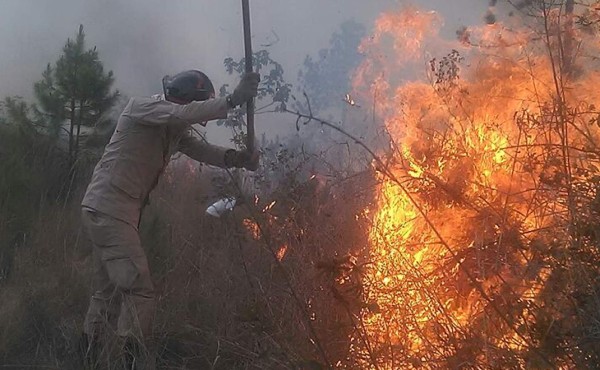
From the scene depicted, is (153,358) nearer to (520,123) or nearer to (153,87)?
(520,123)

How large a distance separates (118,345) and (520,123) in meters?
2.28

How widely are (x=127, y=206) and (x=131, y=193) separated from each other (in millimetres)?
77

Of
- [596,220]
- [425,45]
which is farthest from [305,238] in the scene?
[425,45]

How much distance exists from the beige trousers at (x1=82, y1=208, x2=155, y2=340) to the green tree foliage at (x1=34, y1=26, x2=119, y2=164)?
2.67 metres

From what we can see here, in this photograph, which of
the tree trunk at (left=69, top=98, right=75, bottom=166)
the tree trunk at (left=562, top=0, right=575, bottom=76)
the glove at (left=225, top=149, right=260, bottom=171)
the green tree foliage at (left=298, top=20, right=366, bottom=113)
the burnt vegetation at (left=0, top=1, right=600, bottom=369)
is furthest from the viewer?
the green tree foliage at (left=298, top=20, right=366, bottom=113)

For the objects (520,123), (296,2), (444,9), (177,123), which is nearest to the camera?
(520,123)

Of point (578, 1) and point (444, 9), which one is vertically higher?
Answer: point (444, 9)

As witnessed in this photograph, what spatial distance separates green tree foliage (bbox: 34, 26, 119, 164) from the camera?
667cm

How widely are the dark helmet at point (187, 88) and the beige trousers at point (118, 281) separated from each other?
797mm

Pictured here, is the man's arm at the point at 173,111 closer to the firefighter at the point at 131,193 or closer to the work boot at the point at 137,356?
the firefighter at the point at 131,193

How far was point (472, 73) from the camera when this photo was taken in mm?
4336

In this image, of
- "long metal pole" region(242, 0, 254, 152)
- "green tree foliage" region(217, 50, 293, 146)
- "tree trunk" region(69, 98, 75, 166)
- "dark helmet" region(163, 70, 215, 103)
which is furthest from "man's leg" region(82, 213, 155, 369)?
"green tree foliage" region(217, 50, 293, 146)

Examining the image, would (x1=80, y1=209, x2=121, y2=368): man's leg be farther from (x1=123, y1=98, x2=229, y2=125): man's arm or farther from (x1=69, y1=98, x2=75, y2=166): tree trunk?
(x1=69, y1=98, x2=75, y2=166): tree trunk

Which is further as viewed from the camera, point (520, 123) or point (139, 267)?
point (139, 267)
